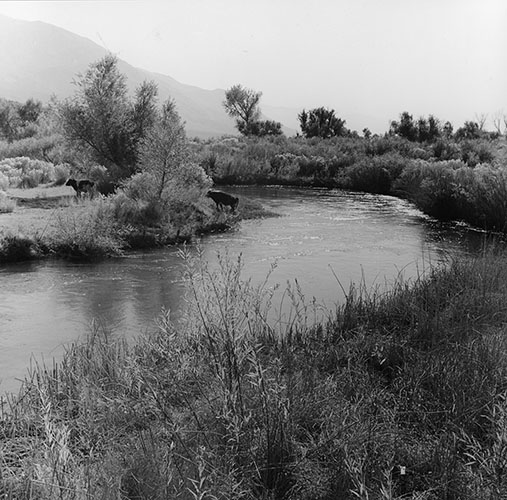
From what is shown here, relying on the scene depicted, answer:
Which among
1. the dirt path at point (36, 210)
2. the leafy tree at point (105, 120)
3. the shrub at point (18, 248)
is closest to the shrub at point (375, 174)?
the leafy tree at point (105, 120)

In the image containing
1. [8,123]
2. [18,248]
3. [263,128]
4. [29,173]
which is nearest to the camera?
[18,248]

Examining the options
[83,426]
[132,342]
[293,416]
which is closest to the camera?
[293,416]

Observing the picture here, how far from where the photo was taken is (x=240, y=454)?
3.35 metres

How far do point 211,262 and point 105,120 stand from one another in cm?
1172

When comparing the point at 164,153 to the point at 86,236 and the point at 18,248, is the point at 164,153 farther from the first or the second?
the point at 18,248

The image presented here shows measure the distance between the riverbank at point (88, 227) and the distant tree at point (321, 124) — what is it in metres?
39.6

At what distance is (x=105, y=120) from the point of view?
2164 centimetres

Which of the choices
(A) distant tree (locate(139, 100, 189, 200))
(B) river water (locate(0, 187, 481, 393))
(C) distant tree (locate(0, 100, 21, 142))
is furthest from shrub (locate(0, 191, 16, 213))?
(C) distant tree (locate(0, 100, 21, 142))

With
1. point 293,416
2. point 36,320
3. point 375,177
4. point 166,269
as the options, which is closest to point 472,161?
point 375,177

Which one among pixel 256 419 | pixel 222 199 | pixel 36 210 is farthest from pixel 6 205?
pixel 256 419

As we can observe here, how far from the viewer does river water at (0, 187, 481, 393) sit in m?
7.92

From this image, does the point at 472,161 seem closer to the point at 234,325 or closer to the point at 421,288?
the point at 421,288

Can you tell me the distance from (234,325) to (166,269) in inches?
330

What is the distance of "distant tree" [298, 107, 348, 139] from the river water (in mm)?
37021
